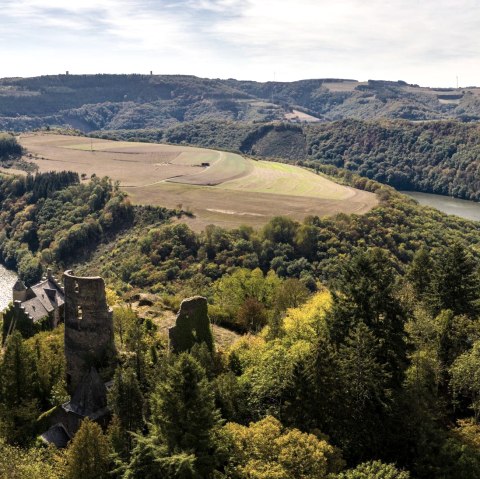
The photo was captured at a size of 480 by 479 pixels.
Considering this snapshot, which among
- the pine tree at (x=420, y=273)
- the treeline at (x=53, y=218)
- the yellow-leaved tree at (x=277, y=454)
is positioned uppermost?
the pine tree at (x=420, y=273)

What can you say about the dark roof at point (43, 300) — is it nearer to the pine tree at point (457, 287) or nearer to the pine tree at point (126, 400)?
the pine tree at point (126, 400)

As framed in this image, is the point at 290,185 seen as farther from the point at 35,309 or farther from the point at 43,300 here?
the point at 35,309

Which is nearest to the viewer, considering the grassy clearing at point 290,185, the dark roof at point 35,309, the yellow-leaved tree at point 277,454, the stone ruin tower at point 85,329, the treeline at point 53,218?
the yellow-leaved tree at point 277,454

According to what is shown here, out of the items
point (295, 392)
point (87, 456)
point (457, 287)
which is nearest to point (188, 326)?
point (295, 392)

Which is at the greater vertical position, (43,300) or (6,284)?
(43,300)

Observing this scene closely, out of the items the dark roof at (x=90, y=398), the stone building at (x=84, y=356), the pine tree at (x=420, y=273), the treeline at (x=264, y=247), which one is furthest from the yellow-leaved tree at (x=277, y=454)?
the treeline at (x=264, y=247)

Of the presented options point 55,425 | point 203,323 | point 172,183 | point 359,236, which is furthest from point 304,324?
point 172,183

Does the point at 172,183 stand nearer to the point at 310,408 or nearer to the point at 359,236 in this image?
the point at 359,236
